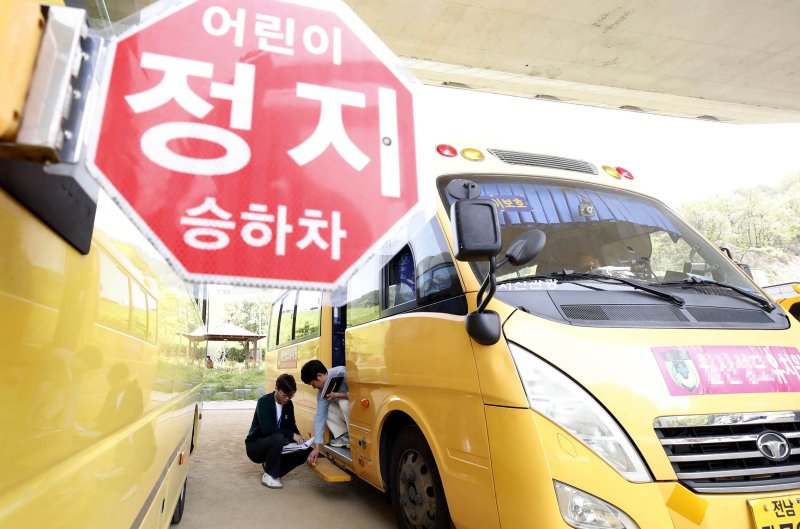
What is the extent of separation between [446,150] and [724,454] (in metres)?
2.19

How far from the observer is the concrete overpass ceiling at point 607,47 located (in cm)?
895

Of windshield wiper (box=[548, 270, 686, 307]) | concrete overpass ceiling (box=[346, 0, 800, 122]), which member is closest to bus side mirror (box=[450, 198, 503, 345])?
windshield wiper (box=[548, 270, 686, 307])

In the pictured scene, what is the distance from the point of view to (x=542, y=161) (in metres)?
3.49

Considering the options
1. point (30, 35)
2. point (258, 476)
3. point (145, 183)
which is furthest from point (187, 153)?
point (258, 476)

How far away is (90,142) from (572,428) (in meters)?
1.99

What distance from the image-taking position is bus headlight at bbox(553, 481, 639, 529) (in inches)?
78.4

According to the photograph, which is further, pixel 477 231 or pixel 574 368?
pixel 574 368

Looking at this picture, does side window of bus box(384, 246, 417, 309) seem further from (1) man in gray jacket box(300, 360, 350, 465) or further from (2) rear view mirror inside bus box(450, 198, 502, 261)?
(1) man in gray jacket box(300, 360, 350, 465)

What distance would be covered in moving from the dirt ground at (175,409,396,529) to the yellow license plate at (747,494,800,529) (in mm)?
2725

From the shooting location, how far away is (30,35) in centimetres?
66

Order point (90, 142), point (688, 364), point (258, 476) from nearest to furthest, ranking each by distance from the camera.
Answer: point (90, 142) < point (688, 364) < point (258, 476)

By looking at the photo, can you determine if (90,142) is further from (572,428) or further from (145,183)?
(572,428)

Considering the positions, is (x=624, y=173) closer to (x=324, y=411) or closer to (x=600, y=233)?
(x=600, y=233)

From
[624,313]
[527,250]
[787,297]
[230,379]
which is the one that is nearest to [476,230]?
[527,250]
